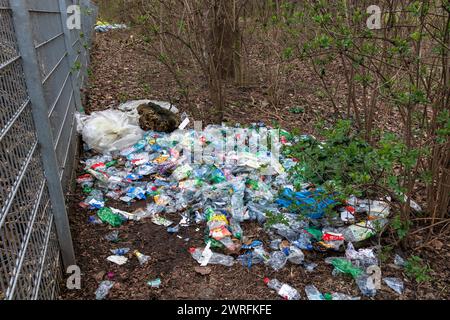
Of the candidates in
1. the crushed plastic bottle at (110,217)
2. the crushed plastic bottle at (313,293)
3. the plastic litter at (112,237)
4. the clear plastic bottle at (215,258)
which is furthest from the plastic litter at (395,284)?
the crushed plastic bottle at (110,217)

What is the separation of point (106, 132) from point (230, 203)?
2.11m

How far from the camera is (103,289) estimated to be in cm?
256

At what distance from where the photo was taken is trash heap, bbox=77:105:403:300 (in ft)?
9.37

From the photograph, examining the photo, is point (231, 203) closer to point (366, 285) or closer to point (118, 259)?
point (118, 259)

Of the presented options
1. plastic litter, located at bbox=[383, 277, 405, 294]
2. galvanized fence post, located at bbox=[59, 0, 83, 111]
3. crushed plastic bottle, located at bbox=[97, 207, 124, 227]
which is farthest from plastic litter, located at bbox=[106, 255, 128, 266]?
galvanized fence post, located at bbox=[59, 0, 83, 111]

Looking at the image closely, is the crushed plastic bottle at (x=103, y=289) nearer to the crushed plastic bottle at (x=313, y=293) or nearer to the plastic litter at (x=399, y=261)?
the crushed plastic bottle at (x=313, y=293)

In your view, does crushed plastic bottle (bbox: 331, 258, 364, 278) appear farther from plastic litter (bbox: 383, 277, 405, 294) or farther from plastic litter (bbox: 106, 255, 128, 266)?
plastic litter (bbox: 106, 255, 128, 266)

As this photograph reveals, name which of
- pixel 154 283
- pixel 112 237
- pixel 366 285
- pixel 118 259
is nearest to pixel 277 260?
→ pixel 366 285

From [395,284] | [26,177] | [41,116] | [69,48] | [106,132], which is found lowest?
[395,284]

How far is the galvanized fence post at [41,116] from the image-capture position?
202 cm

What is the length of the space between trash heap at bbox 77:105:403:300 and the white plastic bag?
26 mm

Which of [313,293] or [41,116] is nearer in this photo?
[41,116]

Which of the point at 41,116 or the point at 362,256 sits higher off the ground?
the point at 41,116
